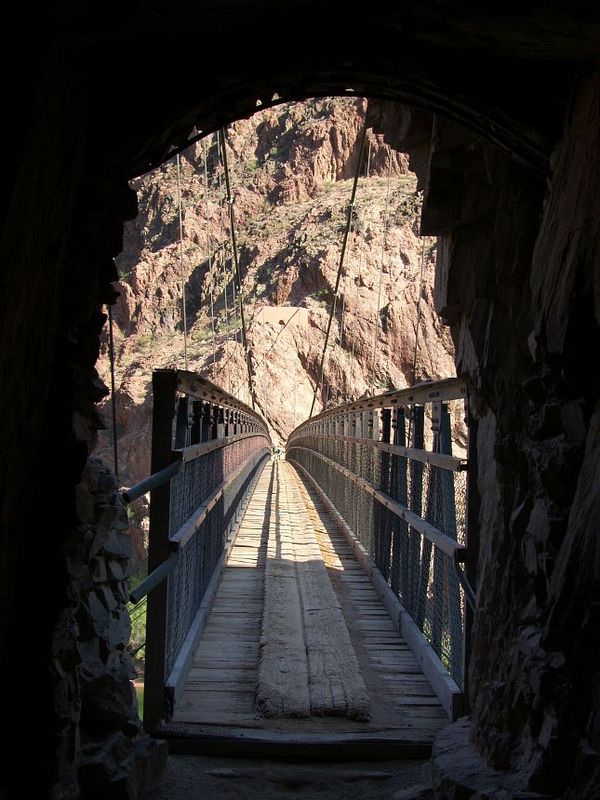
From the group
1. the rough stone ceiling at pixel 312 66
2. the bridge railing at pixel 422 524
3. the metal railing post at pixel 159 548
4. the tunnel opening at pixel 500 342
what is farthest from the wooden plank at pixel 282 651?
the rough stone ceiling at pixel 312 66

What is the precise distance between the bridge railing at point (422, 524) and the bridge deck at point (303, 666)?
144 millimetres

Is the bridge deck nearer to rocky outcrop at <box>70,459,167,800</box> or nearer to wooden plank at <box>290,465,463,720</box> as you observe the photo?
wooden plank at <box>290,465,463,720</box>

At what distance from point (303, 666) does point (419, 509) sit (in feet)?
3.39

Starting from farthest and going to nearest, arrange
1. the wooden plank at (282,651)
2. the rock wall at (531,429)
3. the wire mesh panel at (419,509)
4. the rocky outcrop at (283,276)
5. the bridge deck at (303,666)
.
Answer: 1. the rocky outcrop at (283,276)
2. the wire mesh panel at (419,509)
3. the wooden plank at (282,651)
4. the bridge deck at (303,666)
5. the rock wall at (531,429)

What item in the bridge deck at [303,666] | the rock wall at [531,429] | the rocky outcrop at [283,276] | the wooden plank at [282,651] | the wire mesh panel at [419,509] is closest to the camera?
the rock wall at [531,429]

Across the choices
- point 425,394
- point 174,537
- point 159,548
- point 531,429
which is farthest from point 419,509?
point 531,429

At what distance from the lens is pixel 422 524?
161 inches

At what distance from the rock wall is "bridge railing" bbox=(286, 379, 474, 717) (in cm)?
26

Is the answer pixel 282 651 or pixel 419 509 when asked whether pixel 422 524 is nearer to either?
pixel 419 509

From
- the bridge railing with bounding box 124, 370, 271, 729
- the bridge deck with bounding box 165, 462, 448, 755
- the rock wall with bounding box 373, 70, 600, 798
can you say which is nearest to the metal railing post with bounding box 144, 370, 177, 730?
the bridge railing with bounding box 124, 370, 271, 729

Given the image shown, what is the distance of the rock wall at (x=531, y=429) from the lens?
2.13 meters

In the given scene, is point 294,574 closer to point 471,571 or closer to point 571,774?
point 471,571

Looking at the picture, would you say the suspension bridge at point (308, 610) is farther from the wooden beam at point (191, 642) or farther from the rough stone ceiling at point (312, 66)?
the rough stone ceiling at point (312, 66)

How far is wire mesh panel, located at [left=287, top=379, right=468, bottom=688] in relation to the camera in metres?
3.63
